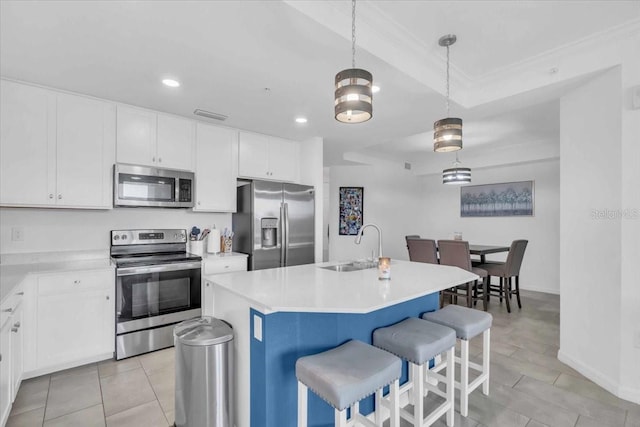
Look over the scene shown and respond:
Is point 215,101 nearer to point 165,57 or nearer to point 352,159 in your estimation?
point 165,57

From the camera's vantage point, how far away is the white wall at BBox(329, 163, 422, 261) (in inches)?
259

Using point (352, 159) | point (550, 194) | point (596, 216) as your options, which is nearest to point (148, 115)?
point (352, 159)

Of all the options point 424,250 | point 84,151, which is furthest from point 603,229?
point 84,151

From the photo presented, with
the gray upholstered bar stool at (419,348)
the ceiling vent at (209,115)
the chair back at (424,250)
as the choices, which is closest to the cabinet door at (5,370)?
the gray upholstered bar stool at (419,348)

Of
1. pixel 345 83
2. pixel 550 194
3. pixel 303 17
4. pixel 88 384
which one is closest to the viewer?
pixel 345 83

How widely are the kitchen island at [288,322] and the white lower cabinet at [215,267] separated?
50.2 inches

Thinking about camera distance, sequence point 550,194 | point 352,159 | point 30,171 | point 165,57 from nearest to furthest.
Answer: point 165,57, point 30,171, point 550,194, point 352,159

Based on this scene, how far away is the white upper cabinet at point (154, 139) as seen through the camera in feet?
10.1

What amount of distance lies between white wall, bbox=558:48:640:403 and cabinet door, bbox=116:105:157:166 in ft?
13.2

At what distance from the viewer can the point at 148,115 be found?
10.5 ft

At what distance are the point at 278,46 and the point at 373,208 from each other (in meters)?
4.91

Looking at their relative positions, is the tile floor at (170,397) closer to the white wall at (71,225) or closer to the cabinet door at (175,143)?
the white wall at (71,225)

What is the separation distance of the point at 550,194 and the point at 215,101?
571 cm

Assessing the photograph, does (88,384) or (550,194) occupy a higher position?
(550,194)
